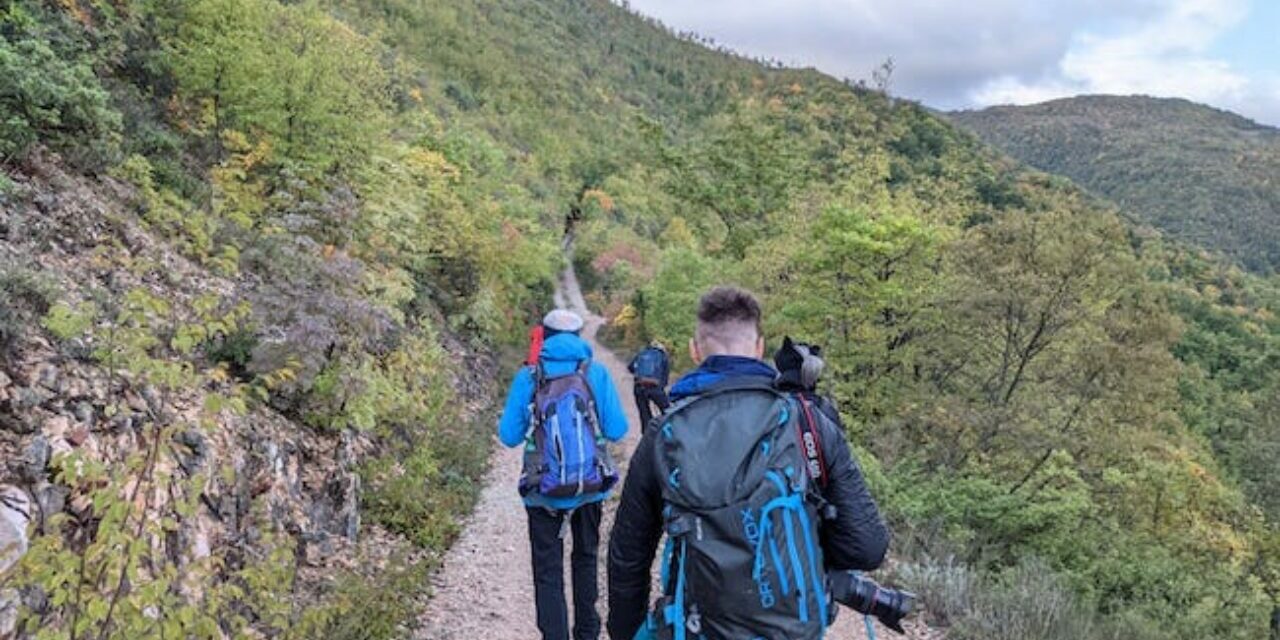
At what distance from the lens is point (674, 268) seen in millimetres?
19922

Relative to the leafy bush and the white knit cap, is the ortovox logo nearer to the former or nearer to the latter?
the white knit cap

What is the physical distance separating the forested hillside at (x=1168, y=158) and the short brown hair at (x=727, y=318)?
344 feet

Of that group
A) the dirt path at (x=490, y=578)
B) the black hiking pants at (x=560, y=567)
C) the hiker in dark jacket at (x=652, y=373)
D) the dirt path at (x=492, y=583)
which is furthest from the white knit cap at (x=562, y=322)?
the hiker in dark jacket at (x=652, y=373)

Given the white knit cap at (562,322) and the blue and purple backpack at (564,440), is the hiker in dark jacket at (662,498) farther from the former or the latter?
the white knit cap at (562,322)

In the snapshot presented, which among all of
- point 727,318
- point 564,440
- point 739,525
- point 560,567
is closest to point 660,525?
point 739,525

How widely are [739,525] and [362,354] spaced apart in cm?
636

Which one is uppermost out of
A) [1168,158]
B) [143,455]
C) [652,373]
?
[1168,158]

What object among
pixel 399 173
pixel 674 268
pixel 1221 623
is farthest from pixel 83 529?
pixel 674 268

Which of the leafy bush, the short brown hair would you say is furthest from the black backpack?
the leafy bush

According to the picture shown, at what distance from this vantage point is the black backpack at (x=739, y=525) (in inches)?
79.5

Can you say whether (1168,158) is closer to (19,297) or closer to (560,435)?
(560,435)

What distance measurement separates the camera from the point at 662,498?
2213 mm

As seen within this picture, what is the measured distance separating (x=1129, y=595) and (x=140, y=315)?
11380 mm

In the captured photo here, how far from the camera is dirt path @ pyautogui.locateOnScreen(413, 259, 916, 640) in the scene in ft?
18.4
